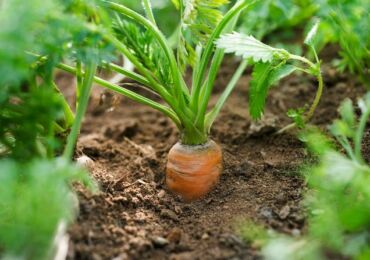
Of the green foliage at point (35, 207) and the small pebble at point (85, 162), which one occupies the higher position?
the green foliage at point (35, 207)

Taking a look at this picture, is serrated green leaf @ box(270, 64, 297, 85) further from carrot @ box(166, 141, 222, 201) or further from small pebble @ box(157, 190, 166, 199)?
small pebble @ box(157, 190, 166, 199)

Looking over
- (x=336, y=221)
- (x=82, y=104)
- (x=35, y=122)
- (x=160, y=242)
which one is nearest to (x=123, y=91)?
(x=82, y=104)

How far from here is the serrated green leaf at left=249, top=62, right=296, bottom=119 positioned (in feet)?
5.77

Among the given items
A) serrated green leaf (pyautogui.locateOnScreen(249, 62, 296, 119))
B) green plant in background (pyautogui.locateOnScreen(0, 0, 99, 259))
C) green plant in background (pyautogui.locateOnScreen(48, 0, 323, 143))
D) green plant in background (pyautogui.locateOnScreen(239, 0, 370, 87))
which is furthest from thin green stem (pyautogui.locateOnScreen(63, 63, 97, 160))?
green plant in background (pyautogui.locateOnScreen(239, 0, 370, 87))

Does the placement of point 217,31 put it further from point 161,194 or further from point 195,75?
point 161,194

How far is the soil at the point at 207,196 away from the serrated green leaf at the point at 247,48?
0.43 meters

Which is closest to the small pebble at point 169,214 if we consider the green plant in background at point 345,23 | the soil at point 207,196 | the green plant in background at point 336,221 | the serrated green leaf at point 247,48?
the soil at point 207,196

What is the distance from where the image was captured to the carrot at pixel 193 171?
72.4 inches

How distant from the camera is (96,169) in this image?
1875 millimetres

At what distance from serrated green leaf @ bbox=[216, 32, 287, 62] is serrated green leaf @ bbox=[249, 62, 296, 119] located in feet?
0.18

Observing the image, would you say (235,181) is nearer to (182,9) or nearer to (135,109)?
(182,9)

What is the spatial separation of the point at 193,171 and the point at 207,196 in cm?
10

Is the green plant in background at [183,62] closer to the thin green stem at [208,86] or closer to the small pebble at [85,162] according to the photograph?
the thin green stem at [208,86]

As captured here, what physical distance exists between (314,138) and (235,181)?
0.50 metres
